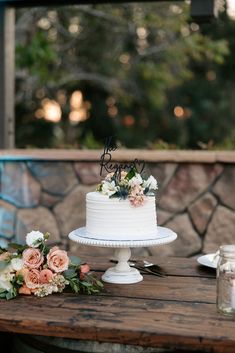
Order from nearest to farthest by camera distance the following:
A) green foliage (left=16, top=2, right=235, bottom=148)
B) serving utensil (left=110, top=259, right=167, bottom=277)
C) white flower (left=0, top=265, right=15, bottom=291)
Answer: white flower (left=0, top=265, right=15, bottom=291) → serving utensil (left=110, top=259, right=167, bottom=277) → green foliage (left=16, top=2, right=235, bottom=148)

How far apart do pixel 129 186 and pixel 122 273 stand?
32cm

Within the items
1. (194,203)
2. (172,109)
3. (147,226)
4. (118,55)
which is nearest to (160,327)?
(147,226)

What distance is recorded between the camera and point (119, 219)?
212 centimetres

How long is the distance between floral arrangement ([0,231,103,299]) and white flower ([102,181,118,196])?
0.88 feet

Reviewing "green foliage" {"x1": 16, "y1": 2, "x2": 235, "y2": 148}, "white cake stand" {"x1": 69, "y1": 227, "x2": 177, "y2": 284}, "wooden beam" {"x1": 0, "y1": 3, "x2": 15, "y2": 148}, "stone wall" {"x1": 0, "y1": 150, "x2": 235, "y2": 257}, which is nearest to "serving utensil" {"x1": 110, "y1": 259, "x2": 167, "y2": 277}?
"white cake stand" {"x1": 69, "y1": 227, "x2": 177, "y2": 284}

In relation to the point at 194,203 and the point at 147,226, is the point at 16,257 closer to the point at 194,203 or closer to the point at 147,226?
the point at 147,226

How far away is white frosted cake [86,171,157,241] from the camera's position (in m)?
2.12

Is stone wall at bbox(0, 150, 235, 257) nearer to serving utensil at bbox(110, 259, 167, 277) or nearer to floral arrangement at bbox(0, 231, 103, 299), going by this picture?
serving utensil at bbox(110, 259, 167, 277)

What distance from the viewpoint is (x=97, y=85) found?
11.5m

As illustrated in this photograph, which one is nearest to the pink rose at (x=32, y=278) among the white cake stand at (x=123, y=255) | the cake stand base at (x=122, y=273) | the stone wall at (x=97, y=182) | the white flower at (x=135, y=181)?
the white cake stand at (x=123, y=255)

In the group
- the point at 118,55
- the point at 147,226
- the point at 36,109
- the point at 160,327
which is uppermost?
the point at 118,55

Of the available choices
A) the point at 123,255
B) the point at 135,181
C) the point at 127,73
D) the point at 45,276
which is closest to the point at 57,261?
the point at 45,276

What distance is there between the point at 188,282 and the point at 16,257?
0.63 meters

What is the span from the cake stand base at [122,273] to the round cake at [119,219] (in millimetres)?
106
